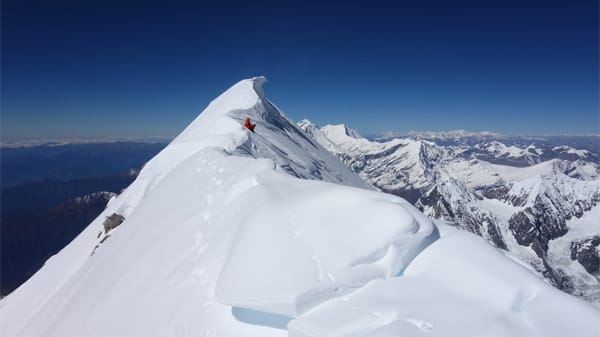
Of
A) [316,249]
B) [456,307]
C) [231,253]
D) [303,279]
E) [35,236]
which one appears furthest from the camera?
[35,236]

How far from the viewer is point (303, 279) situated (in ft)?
16.3

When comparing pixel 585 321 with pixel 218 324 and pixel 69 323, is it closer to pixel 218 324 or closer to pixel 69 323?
pixel 218 324

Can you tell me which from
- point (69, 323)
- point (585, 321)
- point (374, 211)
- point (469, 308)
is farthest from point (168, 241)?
point (585, 321)

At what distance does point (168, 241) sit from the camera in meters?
9.48

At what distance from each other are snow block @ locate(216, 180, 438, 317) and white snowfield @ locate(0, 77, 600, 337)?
24mm

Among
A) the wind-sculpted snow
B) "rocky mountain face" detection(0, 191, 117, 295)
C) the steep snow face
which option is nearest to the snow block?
the steep snow face

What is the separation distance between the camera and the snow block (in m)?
4.86

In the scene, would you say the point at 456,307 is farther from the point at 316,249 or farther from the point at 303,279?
the point at 316,249

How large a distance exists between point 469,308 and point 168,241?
27.7 feet

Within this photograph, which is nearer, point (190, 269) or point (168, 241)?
point (190, 269)

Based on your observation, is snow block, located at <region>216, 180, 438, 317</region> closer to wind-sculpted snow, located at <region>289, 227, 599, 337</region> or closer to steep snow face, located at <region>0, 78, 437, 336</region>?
steep snow face, located at <region>0, 78, 437, 336</region>

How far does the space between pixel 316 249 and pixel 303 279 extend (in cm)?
87

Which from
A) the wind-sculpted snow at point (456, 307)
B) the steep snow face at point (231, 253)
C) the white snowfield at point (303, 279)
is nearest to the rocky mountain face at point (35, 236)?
the steep snow face at point (231, 253)

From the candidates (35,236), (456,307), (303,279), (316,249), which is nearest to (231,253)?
(316,249)
